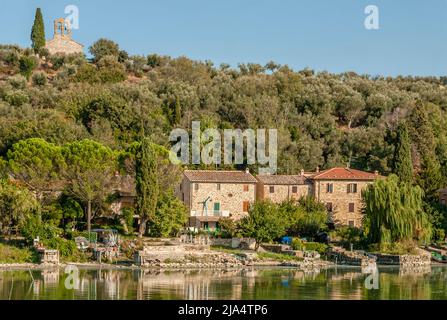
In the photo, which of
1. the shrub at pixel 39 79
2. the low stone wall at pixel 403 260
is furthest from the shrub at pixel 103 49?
the low stone wall at pixel 403 260

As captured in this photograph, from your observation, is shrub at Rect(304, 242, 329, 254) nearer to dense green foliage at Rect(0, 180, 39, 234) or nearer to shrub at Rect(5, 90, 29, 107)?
dense green foliage at Rect(0, 180, 39, 234)

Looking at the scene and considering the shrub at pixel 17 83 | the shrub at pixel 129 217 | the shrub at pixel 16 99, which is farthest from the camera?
the shrub at pixel 17 83

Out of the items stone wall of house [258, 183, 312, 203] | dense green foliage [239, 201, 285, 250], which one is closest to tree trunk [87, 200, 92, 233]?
dense green foliage [239, 201, 285, 250]

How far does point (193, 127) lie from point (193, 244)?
64.8 ft

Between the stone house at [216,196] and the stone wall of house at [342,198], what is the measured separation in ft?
14.1

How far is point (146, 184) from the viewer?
50.7 metres

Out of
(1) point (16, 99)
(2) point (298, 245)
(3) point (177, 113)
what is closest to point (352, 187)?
(2) point (298, 245)

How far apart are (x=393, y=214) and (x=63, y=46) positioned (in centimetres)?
5630

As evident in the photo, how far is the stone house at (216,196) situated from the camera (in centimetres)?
5641

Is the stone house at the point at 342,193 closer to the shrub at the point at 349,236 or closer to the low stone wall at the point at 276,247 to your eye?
the shrub at the point at 349,236

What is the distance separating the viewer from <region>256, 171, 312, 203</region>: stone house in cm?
5816

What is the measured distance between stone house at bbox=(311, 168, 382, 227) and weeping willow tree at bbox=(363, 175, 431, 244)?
16.9ft
